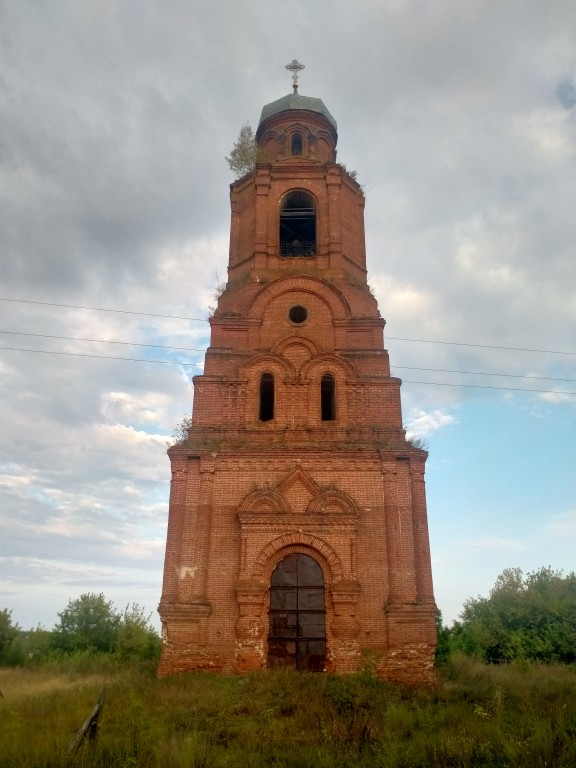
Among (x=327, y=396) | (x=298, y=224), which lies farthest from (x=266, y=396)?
(x=298, y=224)

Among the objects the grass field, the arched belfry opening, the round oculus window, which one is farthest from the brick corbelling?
the grass field

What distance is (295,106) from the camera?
20.9m

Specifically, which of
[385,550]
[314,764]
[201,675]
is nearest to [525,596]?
[385,550]

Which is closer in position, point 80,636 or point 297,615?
point 297,615

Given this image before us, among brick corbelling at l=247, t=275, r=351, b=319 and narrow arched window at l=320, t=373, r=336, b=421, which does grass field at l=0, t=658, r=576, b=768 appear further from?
brick corbelling at l=247, t=275, r=351, b=319

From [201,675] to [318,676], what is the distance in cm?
246

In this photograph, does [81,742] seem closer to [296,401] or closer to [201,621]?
[201,621]

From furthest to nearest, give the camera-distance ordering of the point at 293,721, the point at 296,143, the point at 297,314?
the point at 296,143
the point at 297,314
the point at 293,721

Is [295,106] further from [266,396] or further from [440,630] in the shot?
[440,630]

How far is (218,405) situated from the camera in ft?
51.1

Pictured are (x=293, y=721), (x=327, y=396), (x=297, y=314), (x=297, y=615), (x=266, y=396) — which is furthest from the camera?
(x=297, y=314)

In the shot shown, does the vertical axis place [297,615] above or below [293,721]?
above

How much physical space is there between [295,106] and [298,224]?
4736mm

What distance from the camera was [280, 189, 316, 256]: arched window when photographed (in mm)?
18547
